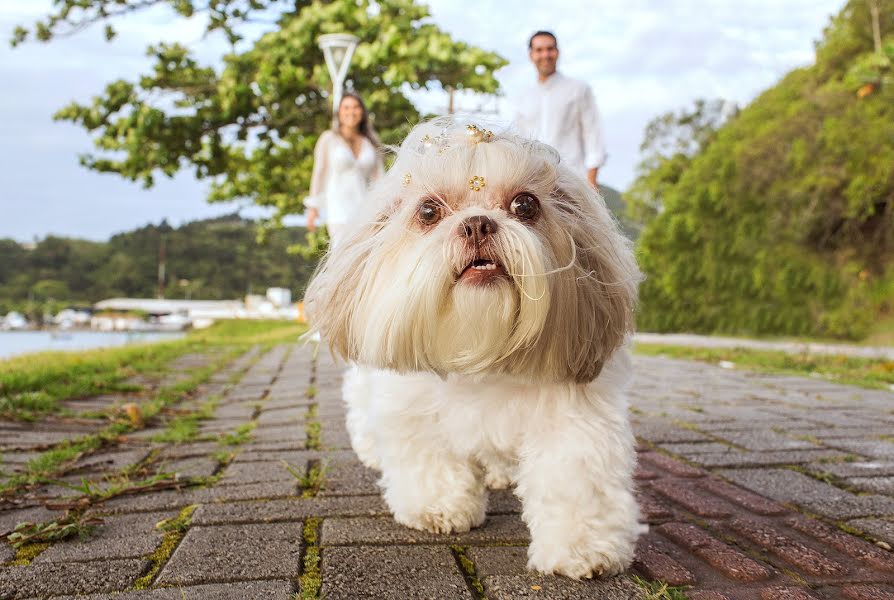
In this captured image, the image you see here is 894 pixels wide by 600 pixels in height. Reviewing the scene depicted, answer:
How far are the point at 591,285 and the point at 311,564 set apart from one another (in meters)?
1.10

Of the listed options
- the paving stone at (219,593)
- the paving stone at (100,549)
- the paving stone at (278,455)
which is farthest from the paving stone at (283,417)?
the paving stone at (219,593)

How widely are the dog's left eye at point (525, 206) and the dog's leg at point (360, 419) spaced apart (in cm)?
128

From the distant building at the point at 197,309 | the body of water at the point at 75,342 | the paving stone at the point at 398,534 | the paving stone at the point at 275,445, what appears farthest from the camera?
the distant building at the point at 197,309

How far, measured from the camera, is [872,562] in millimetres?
2174

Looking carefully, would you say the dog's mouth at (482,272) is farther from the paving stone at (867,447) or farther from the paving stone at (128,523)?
the paving stone at (867,447)

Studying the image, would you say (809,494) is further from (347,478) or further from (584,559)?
(347,478)

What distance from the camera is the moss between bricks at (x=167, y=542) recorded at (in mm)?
1969

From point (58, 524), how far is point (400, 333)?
133 cm

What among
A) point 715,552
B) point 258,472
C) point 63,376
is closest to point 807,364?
point 715,552

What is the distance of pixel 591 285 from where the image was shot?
2.09 meters

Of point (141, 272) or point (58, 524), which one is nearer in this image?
point (58, 524)

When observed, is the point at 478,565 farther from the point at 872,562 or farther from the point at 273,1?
the point at 273,1

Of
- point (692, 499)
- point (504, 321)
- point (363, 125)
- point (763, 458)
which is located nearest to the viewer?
point (504, 321)

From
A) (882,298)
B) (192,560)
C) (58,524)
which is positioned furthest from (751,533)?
(882,298)
